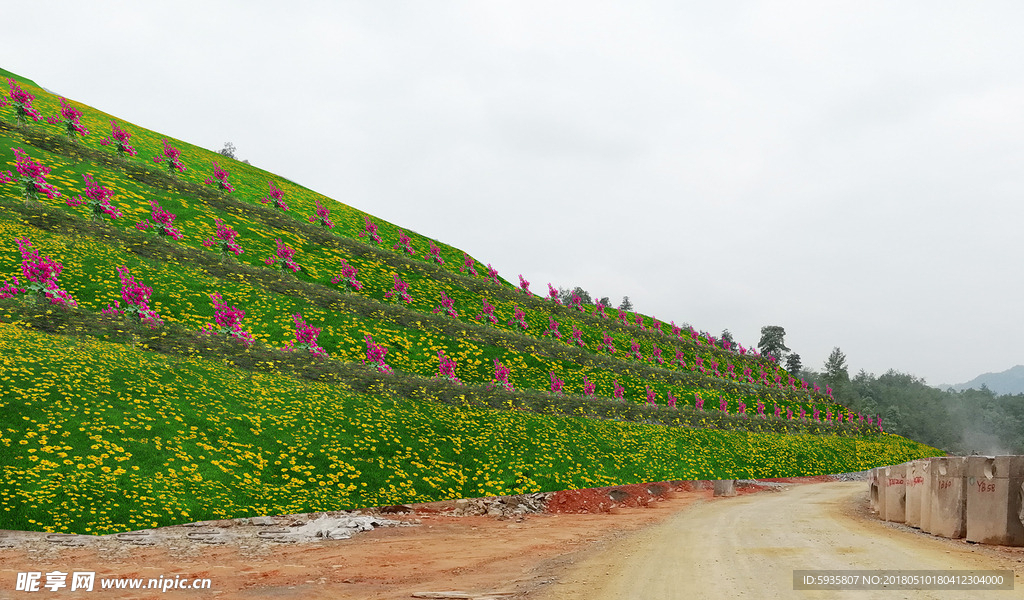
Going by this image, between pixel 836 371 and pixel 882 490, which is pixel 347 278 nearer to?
pixel 882 490

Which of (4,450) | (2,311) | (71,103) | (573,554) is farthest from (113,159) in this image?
(573,554)

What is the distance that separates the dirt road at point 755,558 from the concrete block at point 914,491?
57cm

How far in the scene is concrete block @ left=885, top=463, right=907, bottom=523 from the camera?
63.4ft

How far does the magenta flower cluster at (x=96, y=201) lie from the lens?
1268 inches

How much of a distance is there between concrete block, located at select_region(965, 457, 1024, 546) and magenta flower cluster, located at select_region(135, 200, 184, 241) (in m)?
38.1

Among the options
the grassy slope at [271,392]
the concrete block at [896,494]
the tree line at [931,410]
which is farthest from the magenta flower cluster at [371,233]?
the tree line at [931,410]

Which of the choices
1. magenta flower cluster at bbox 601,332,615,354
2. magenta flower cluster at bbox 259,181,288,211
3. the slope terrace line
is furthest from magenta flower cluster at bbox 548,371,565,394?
magenta flower cluster at bbox 259,181,288,211

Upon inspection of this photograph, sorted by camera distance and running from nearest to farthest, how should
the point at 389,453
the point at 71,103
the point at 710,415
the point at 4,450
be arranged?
1. the point at 4,450
2. the point at 389,453
3. the point at 710,415
4. the point at 71,103

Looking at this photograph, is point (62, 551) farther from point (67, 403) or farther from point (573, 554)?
point (573, 554)

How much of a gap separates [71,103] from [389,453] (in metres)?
46.7

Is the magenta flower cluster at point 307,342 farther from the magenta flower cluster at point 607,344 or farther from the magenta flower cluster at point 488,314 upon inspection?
the magenta flower cluster at point 607,344

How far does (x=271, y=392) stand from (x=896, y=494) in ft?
78.9

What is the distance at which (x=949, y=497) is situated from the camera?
1597cm

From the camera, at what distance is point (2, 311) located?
2266 centimetres
